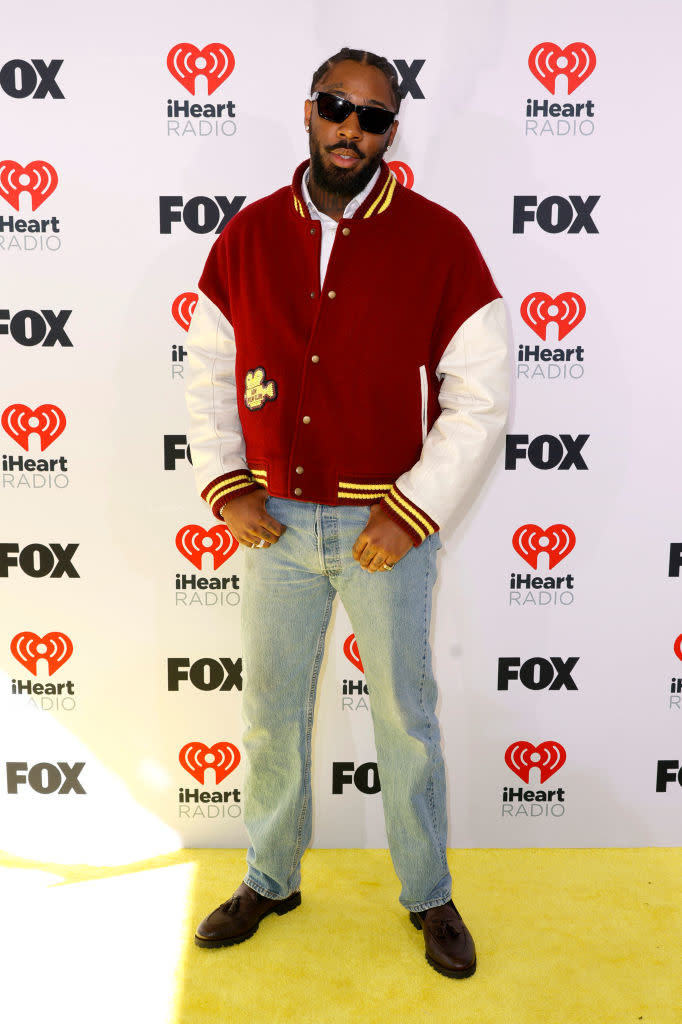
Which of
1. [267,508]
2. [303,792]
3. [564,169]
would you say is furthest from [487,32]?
[303,792]

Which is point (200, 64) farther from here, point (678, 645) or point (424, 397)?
point (678, 645)

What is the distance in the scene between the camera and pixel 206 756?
2.43 m

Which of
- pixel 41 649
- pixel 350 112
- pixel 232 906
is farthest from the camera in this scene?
pixel 41 649

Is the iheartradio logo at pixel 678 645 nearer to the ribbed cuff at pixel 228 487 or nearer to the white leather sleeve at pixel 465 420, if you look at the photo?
the white leather sleeve at pixel 465 420

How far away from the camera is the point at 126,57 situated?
2.11 metres

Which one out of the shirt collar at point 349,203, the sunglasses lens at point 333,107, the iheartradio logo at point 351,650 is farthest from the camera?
the iheartradio logo at point 351,650

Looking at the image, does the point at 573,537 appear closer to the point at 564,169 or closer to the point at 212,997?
the point at 564,169

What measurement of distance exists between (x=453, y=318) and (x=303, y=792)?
114 cm

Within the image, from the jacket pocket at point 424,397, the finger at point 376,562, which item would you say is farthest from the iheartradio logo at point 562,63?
the finger at point 376,562

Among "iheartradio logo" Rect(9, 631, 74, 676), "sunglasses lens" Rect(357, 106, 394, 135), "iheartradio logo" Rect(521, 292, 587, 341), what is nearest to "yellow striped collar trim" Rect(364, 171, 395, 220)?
"sunglasses lens" Rect(357, 106, 394, 135)

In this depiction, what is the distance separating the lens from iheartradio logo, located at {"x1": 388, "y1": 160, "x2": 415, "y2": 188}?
2141 mm

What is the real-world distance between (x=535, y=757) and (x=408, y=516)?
1.03 metres

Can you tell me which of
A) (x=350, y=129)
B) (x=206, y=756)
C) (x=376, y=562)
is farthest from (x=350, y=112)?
(x=206, y=756)

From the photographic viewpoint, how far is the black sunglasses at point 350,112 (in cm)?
170
